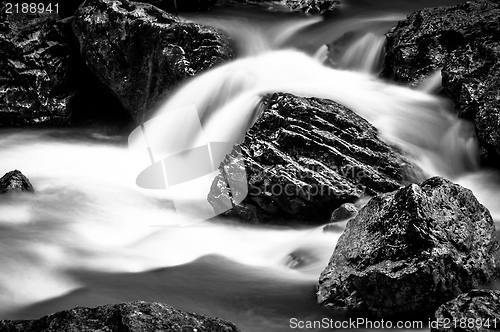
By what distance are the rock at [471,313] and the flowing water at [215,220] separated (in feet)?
3.57

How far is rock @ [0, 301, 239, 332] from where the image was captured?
3414 millimetres

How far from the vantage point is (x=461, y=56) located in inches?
357

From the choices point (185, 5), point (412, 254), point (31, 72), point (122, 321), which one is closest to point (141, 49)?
point (31, 72)

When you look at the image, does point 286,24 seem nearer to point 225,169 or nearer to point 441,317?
point 225,169

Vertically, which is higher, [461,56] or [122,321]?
[461,56]

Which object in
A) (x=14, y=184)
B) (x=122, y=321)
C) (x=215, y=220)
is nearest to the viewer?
(x=122, y=321)

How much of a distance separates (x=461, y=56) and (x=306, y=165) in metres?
3.53

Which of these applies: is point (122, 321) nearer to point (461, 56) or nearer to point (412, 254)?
point (412, 254)

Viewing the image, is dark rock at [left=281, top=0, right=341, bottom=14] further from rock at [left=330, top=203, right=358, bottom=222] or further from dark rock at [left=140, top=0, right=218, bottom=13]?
rock at [left=330, top=203, right=358, bottom=222]

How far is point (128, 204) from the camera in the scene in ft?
27.6

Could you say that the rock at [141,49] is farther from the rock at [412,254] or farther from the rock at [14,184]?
the rock at [412,254]

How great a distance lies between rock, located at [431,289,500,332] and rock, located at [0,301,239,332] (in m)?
1.45

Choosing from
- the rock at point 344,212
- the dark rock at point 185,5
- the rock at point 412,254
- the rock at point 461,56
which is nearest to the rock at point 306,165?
the rock at point 344,212

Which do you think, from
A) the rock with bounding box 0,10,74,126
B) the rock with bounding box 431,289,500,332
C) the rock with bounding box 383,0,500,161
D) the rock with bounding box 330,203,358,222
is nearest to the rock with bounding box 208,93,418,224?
the rock with bounding box 330,203,358,222
